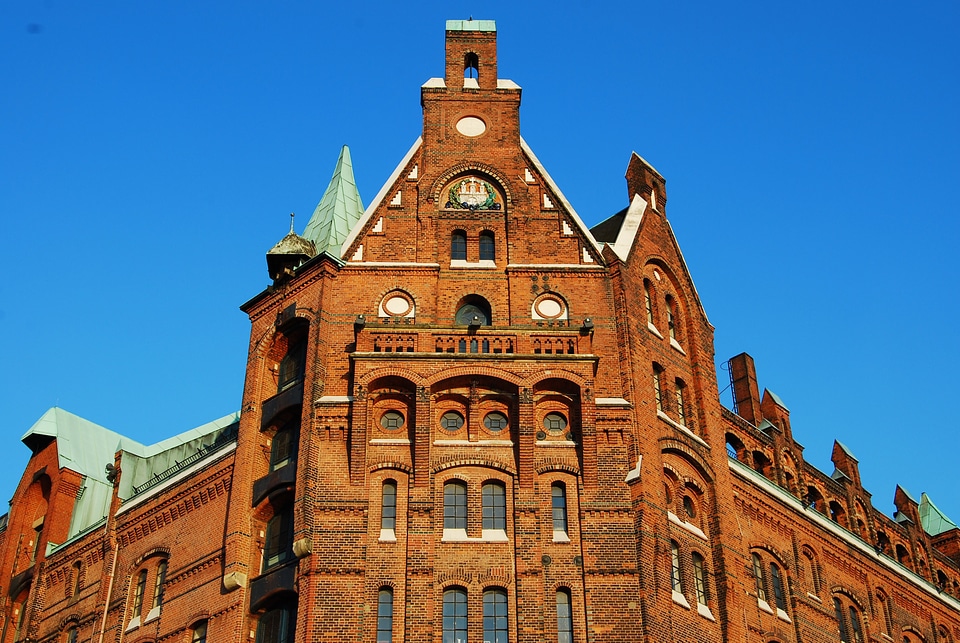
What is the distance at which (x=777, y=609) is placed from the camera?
153 feet

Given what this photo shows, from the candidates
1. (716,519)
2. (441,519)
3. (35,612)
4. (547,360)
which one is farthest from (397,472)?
(35,612)

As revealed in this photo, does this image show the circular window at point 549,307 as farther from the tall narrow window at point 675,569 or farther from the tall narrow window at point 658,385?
the tall narrow window at point 675,569

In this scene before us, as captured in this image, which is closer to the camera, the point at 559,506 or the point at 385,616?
the point at 385,616

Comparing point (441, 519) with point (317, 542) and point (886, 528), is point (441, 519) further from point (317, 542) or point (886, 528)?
point (886, 528)

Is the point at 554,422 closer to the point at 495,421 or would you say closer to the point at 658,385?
the point at 495,421

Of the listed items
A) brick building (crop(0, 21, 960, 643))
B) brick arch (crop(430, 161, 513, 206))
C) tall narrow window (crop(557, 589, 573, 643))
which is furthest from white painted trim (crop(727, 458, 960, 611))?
brick arch (crop(430, 161, 513, 206))

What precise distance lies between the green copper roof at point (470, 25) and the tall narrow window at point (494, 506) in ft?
59.6

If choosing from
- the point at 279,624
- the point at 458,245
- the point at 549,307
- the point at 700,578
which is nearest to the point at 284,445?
the point at 279,624

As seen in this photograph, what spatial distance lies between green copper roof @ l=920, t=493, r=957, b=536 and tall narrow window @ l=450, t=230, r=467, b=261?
29099 mm

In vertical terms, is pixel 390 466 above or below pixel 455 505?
above

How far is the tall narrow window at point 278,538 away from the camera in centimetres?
4138

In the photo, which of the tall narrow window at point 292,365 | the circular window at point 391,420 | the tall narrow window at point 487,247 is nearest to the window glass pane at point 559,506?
the circular window at point 391,420

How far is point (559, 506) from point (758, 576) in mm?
10334

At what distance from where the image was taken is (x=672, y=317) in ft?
157
